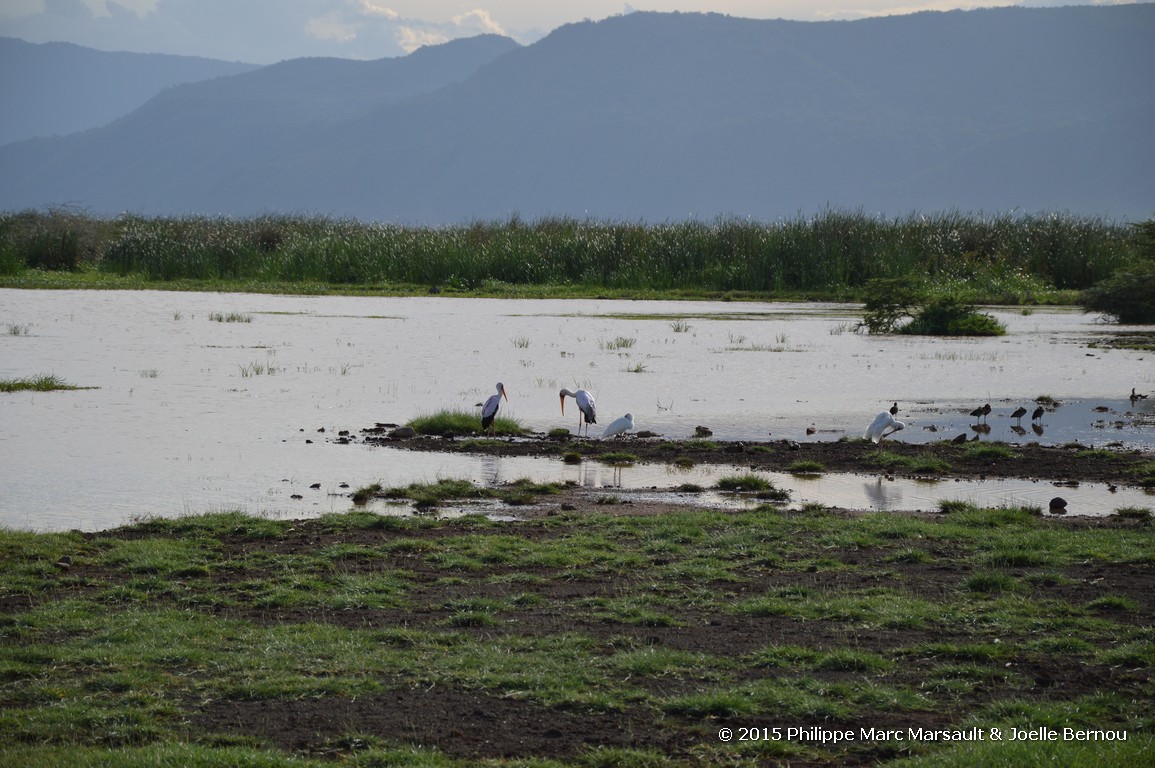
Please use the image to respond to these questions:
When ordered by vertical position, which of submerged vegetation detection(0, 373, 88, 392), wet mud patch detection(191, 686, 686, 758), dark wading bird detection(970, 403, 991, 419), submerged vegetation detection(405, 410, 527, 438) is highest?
submerged vegetation detection(0, 373, 88, 392)

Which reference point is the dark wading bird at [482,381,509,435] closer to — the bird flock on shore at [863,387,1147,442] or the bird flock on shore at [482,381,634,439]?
the bird flock on shore at [482,381,634,439]

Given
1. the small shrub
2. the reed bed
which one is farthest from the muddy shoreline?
the reed bed

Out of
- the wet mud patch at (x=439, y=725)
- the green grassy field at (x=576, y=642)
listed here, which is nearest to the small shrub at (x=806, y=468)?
the green grassy field at (x=576, y=642)

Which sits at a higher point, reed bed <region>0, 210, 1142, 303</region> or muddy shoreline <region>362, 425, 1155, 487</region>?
reed bed <region>0, 210, 1142, 303</region>

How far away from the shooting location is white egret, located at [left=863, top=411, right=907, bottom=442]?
14.9m

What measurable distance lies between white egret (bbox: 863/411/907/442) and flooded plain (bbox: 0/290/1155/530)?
97cm

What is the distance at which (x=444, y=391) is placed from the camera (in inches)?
772

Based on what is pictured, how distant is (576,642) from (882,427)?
8214mm

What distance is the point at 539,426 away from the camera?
658 inches

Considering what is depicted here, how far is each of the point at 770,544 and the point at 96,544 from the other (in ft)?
16.2

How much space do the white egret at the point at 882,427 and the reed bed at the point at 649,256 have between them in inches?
1070

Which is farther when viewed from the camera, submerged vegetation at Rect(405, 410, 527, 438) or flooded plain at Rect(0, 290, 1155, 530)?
submerged vegetation at Rect(405, 410, 527, 438)

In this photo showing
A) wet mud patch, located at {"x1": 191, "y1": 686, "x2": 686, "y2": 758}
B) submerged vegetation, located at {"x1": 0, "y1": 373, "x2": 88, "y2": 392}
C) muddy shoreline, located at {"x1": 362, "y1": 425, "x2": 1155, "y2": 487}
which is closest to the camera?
wet mud patch, located at {"x1": 191, "y1": 686, "x2": 686, "y2": 758}

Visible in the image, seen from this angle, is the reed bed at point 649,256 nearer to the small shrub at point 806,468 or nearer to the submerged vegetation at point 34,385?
the submerged vegetation at point 34,385
